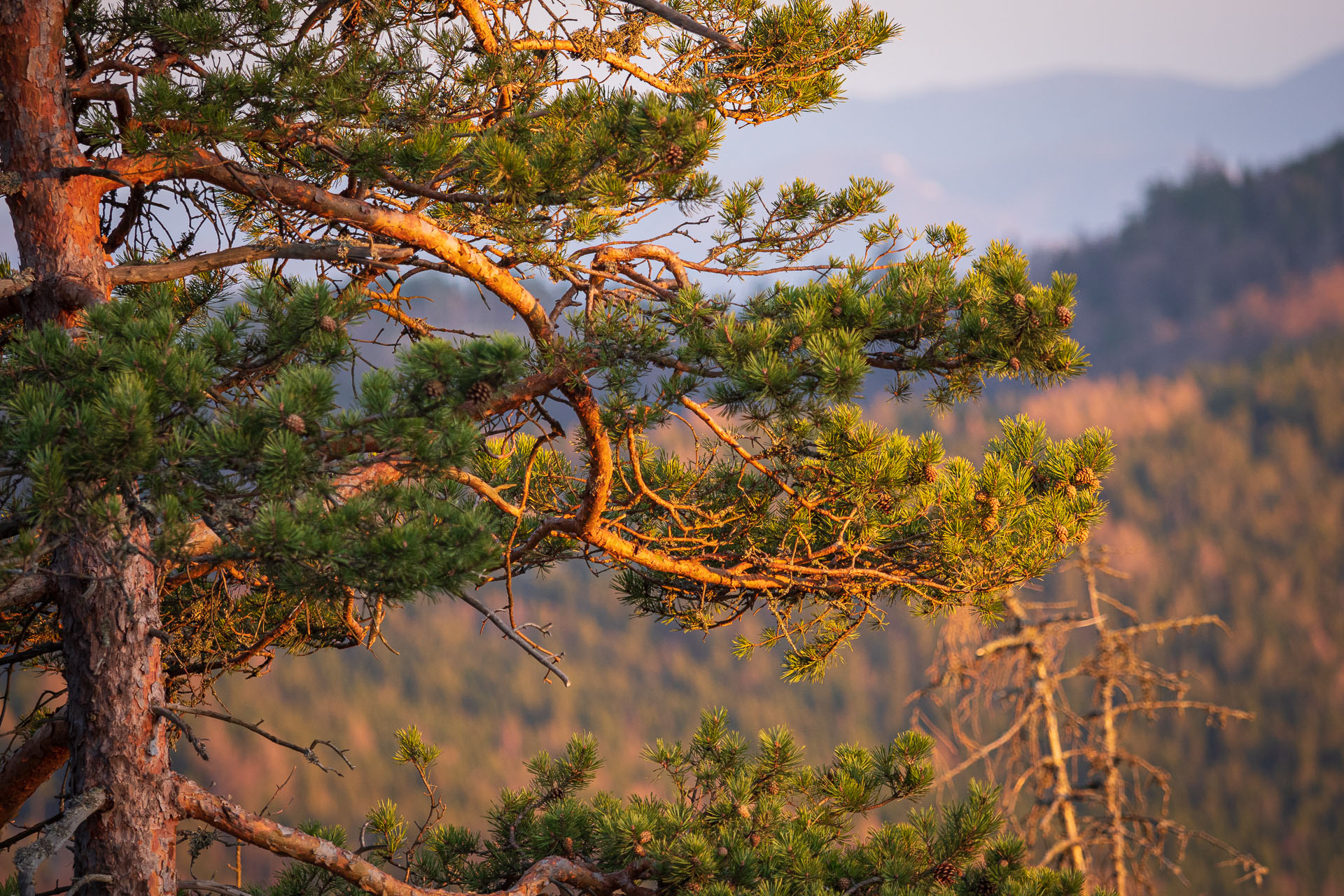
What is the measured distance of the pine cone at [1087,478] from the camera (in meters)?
2.33

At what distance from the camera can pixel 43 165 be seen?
7.04ft

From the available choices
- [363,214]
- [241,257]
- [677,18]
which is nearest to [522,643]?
[363,214]

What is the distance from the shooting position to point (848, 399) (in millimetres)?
1888

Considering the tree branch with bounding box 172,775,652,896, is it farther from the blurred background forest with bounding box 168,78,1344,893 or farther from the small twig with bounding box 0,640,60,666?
the blurred background forest with bounding box 168,78,1344,893

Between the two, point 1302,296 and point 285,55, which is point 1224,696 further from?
point 285,55

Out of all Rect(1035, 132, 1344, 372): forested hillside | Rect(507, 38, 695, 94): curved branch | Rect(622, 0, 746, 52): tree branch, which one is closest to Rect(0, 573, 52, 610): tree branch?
Rect(507, 38, 695, 94): curved branch

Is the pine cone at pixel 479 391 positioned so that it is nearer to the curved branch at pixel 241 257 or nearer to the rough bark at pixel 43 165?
the curved branch at pixel 241 257

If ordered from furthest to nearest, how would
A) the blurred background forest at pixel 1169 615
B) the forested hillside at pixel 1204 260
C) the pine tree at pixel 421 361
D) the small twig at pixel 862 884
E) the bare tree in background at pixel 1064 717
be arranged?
1. the forested hillside at pixel 1204 260
2. the blurred background forest at pixel 1169 615
3. the bare tree in background at pixel 1064 717
4. the small twig at pixel 862 884
5. the pine tree at pixel 421 361

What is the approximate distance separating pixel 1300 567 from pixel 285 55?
61.5 feet

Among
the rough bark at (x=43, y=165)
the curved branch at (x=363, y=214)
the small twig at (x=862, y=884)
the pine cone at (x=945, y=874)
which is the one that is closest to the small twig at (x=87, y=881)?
the rough bark at (x=43, y=165)

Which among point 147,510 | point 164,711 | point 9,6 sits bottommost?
point 164,711

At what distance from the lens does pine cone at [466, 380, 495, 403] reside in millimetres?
1663

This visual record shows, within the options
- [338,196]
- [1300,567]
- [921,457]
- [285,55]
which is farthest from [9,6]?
[1300,567]

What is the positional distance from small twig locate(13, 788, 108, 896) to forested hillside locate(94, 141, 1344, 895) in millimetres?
14358
